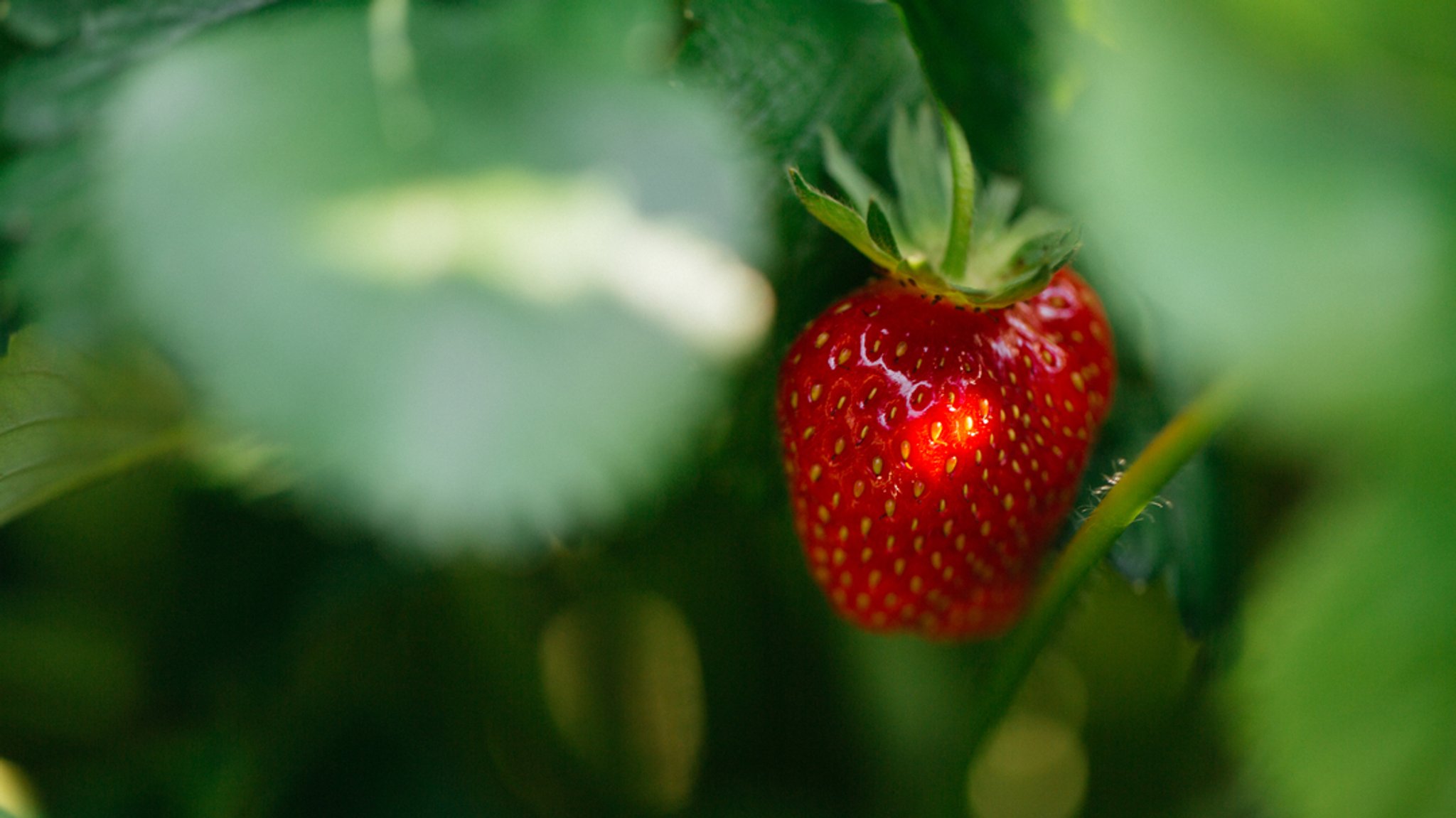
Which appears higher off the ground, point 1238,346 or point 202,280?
point 1238,346

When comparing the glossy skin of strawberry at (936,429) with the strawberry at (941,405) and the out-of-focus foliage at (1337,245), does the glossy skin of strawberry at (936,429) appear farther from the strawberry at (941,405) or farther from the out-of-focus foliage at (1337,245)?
the out-of-focus foliage at (1337,245)

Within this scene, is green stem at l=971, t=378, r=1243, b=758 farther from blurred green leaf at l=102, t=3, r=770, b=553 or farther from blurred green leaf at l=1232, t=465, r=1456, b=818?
blurred green leaf at l=102, t=3, r=770, b=553

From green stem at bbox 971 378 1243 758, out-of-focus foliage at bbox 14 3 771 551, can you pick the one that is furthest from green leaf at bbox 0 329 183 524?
green stem at bbox 971 378 1243 758

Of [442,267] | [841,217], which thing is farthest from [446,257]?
[841,217]

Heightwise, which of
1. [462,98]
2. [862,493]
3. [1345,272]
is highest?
[1345,272]

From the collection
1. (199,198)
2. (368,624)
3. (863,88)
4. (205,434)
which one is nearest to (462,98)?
(199,198)

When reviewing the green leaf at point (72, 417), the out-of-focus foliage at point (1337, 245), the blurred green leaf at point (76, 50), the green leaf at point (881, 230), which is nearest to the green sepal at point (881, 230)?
the green leaf at point (881, 230)

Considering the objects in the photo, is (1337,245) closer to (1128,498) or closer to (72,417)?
(1128,498)

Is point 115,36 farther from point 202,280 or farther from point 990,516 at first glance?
point 990,516
